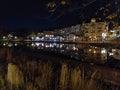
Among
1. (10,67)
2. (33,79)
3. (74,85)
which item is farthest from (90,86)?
(10,67)

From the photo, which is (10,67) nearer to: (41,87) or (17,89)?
(17,89)

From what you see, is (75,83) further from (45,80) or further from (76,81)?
(45,80)

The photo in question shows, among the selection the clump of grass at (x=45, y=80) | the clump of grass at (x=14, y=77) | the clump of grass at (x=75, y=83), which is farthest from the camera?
the clump of grass at (x=14, y=77)

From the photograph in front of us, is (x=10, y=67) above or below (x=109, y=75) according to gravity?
above

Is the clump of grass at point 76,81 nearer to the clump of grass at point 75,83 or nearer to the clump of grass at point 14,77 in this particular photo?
the clump of grass at point 75,83

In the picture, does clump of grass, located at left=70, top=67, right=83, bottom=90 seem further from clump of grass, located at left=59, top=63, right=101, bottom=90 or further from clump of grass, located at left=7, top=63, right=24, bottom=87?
clump of grass, located at left=7, top=63, right=24, bottom=87

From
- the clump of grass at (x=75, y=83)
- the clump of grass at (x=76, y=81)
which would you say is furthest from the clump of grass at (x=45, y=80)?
the clump of grass at (x=76, y=81)

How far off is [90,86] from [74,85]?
0.36 m

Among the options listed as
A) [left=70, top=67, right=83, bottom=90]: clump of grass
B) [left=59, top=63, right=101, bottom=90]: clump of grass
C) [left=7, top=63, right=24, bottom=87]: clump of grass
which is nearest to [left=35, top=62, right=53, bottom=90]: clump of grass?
[left=59, top=63, right=101, bottom=90]: clump of grass

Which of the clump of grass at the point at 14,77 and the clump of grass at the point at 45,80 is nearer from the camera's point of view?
the clump of grass at the point at 45,80

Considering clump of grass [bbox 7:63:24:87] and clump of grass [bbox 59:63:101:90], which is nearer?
clump of grass [bbox 59:63:101:90]

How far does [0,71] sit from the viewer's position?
326 inches

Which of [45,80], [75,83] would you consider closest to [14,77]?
[45,80]

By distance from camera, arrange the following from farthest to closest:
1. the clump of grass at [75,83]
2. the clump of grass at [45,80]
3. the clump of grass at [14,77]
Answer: the clump of grass at [14,77], the clump of grass at [45,80], the clump of grass at [75,83]
